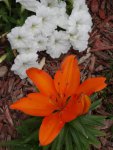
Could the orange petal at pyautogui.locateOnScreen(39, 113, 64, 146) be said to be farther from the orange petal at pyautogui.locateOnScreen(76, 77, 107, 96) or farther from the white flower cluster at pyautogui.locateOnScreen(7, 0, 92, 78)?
the white flower cluster at pyautogui.locateOnScreen(7, 0, 92, 78)

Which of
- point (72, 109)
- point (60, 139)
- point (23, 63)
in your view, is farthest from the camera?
point (23, 63)

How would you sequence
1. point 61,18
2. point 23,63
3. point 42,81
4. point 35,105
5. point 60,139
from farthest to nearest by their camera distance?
1. point 61,18
2. point 23,63
3. point 60,139
4. point 42,81
5. point 35,105

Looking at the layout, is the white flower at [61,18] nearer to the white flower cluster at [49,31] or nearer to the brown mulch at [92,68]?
the white flower cluster at [49,31]

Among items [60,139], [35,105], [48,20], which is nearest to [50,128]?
[35,105]

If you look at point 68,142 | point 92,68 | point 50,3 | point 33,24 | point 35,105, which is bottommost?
point 68,142

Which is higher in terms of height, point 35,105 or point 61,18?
point 61,18

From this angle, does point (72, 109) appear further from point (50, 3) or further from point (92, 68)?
point (50, 3)
